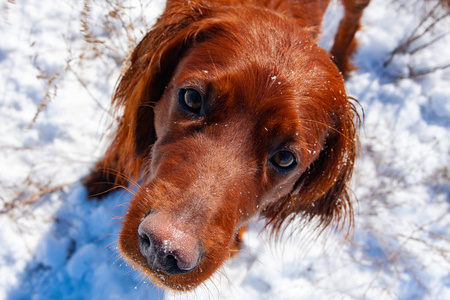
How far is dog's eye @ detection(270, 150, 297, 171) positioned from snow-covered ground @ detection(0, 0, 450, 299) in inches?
55.3

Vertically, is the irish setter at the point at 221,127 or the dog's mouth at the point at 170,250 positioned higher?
the irish setter at the point at 221,127

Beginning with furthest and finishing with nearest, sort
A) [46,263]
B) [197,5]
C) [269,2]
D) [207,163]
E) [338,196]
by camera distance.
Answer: [46,263]
[269,2]
[338,196]
[197,5]
[207,163]

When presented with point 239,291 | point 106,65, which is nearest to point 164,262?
point 239,291

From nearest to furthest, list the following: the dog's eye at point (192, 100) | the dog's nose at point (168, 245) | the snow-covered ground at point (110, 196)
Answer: the dog's nose at point (168, 245) < the dog's eye at point (192, 100) < the snow-covered ground at point (110, 196)

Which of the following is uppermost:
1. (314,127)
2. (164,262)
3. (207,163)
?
(314,127)

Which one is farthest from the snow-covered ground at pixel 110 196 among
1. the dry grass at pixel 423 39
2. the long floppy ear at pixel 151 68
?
the long floppy ear at pixel 151 68

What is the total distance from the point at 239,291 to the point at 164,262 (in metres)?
1.88

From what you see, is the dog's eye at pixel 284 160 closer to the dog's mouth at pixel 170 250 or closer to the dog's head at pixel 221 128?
the dog's head at pixel 221 128

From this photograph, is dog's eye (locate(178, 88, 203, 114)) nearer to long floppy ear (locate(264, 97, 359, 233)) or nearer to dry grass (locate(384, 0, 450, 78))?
long floppy ear (locate(264, 97, 359, 233))

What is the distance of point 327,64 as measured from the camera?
204 cm

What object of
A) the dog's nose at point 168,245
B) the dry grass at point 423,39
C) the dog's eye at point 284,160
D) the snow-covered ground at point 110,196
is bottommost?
the snow-covered ground at point 110,196

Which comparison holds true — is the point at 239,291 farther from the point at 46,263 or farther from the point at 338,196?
the point at 46,263

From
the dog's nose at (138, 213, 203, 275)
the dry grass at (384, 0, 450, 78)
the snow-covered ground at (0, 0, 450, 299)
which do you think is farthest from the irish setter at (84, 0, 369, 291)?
the dry grass at (384, 0, 450, 78)

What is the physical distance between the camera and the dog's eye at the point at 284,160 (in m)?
1.88
